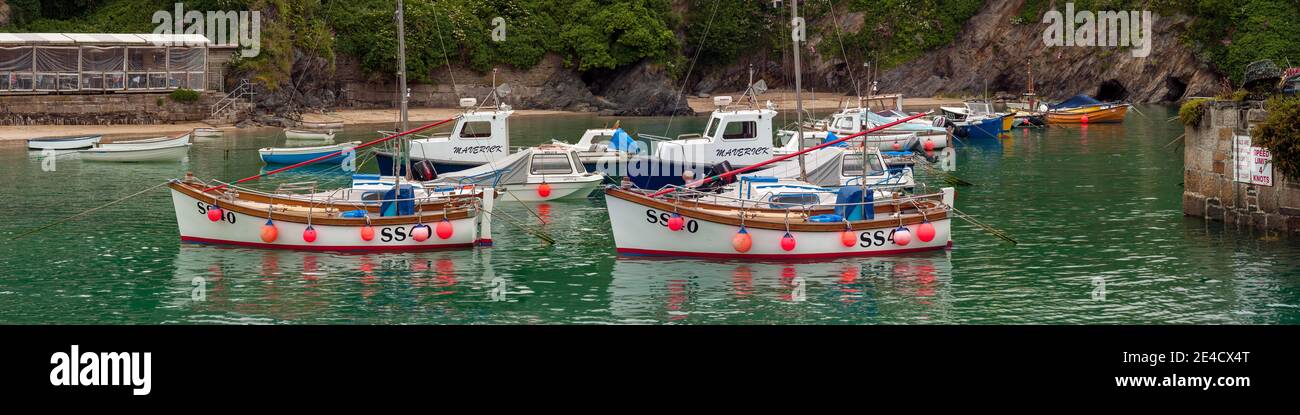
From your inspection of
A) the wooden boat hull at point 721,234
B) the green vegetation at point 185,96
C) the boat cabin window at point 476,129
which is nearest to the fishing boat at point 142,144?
the green vegetation at point 185,96

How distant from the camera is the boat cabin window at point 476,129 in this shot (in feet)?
149

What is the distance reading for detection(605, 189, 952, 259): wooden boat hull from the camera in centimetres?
2870

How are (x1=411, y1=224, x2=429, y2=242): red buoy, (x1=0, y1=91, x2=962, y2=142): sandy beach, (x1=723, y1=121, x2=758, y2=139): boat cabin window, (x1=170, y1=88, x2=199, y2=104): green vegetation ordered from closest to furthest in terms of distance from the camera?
(x1=411, y1=224, x2=429, y2=242): red buoy
(x1=723, y1=121, x2=758, y2=139): boat cabin window
(x1=0, y1=91, x2=962, y2=142): sandy beach
(x1=170, y1=88, x2=199, y2=104): green vegetation

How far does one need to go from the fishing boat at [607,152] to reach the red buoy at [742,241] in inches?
586

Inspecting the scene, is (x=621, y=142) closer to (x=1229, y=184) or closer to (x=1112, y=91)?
(x=1229, y=184)

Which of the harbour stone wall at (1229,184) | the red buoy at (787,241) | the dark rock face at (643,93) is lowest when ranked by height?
the red buoy at (787,241)

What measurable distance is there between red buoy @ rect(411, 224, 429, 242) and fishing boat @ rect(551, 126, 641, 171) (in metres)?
12.5

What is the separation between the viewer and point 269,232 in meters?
30.4

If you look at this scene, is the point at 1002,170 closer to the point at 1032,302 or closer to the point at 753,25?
the point at 1032,302

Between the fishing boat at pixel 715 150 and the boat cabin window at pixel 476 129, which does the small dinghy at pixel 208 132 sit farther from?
the fishing boat at pixel 715 150

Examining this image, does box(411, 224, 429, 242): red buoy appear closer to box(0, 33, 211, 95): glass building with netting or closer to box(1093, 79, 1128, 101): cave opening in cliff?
box(0, 33, 211, 95): glass building with netting

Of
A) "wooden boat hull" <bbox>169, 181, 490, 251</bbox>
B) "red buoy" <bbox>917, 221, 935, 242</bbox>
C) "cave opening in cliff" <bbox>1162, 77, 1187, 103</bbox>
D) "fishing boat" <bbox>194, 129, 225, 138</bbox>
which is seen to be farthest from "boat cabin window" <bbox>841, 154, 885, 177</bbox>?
"cave opening in cliff" <bbox>1162, 77, 1187, 103</bbox>

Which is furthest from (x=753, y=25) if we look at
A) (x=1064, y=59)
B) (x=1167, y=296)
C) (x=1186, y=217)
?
(x=1167, y=296)
